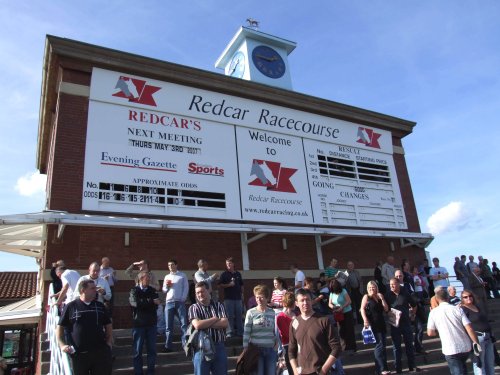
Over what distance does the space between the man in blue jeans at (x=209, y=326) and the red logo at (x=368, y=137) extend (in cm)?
1073

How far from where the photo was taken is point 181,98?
1155 cm

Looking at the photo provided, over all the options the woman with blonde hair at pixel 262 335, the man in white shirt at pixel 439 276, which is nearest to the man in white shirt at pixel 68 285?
the woman with blonde hair at pixel 262 335

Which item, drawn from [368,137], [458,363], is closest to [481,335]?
[458,363]

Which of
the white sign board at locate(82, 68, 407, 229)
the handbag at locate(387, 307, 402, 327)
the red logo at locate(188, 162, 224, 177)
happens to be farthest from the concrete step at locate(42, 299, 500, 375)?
the red logo at locate(188, 162, 224, 177)

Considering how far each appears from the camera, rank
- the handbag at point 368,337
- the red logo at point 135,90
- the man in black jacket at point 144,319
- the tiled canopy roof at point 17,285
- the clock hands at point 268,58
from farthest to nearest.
Result: the tiled canopy roof at point 17,285, the clock hands at point 268,58, the red logo at point 135,90, the handbag at point 368,337, the man in black jacket at point 144,319

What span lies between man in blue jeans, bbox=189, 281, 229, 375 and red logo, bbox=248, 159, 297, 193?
6.75m

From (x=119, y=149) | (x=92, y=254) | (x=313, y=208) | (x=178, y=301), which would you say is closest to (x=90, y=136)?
(x=119, y=149)

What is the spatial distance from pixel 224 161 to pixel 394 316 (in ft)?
20.1

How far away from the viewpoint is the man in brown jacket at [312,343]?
175 inches

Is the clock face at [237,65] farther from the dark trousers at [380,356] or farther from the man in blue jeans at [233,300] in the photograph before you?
the dark trousers at [380,356]

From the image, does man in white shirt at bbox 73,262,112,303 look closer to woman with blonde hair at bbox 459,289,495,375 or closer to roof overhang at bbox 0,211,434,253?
roof overhang at bbox 0,211,434,253

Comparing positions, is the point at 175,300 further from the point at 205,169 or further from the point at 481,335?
the point at 481,335

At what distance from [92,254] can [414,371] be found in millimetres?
6932

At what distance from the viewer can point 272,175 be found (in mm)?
12172
